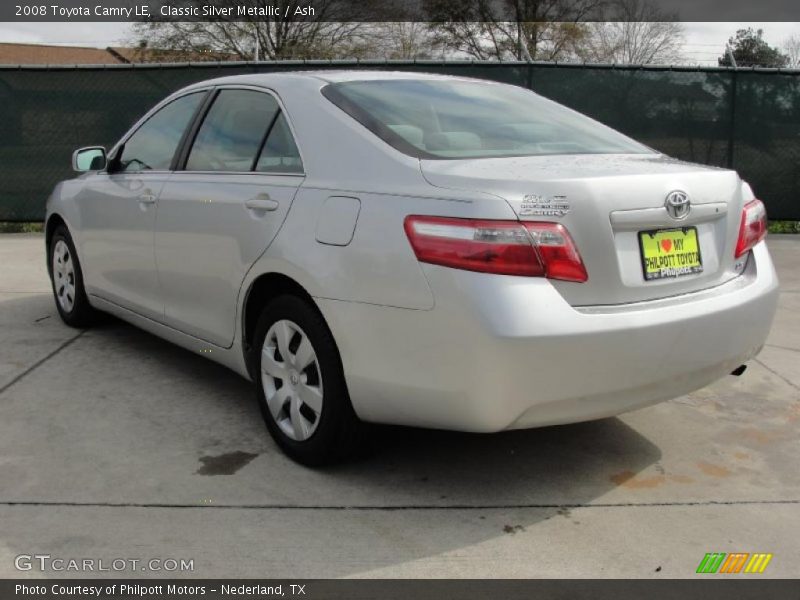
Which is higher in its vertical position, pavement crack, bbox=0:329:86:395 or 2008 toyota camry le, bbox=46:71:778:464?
2008 toyota camry le, bbox=46:71:778:464

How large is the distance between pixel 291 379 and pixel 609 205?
140cm

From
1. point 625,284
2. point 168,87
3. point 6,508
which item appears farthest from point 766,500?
point 168,87

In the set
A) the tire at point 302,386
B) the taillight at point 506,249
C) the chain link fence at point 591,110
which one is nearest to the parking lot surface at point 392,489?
the tire at point 302,386

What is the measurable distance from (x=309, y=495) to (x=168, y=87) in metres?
7.74

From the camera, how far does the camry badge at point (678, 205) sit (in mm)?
2863

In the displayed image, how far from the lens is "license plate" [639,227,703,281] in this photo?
2838 millimetres

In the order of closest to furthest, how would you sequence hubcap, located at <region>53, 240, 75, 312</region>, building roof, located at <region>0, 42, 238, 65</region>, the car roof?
the car roof < hubcap, located at <region>53, 240, 75, 312</region> < building roof, located at <region>0, 42, 238, 65</region>

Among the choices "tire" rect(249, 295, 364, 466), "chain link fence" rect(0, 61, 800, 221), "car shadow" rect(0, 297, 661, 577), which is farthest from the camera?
"chain link fence" rect(0, 61, 800, 221)

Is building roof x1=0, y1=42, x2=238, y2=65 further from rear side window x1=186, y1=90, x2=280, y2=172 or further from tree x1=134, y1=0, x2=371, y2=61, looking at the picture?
rear side window x1=186, y1=90, x2=280, y2=172

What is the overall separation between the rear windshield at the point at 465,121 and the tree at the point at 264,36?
26.3 m

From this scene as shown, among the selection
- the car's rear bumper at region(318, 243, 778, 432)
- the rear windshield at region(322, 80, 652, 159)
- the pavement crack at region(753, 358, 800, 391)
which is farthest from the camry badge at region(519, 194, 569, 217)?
the pavement crack at region(753, 358, 800, 391)

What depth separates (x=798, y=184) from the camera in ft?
33.0

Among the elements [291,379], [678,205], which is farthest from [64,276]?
[678,205]
